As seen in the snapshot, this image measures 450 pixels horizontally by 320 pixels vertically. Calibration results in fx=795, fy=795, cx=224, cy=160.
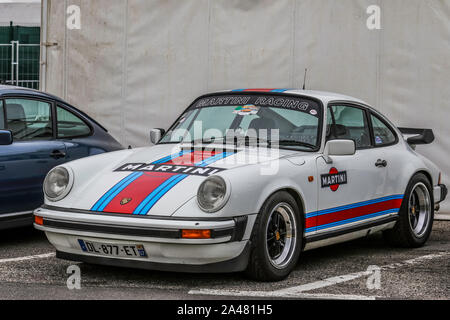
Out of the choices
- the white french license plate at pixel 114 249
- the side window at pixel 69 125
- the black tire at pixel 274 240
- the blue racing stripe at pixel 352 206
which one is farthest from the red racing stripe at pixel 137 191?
the side window at pixel 69 125

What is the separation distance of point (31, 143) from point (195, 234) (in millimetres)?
2538

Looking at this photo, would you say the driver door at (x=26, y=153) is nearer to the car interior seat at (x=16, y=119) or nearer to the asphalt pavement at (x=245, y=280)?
the car interior seat at (x=16, y=119)

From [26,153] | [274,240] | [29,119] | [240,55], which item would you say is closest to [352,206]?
[274,240]

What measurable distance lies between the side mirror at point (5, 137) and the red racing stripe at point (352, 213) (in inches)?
102

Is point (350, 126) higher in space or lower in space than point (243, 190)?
higher

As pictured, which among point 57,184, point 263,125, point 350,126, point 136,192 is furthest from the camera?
point 350,126

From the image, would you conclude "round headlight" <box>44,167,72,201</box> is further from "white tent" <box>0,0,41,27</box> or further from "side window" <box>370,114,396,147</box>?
"white tent" <box>0,0,41,27</box>

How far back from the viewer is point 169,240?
494 cm

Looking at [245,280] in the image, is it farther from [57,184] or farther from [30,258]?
[30,258]

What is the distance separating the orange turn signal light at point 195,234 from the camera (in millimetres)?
4922

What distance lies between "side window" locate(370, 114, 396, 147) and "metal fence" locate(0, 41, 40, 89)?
981 centimetres

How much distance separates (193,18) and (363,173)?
176 inches

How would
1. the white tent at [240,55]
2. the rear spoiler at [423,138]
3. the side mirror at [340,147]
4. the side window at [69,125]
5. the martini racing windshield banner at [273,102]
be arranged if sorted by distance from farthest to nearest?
the white tent at [240,55] → the rear spoiler at [423,138] → the side window at [69,125] → the martini racing windshield banner at [273,102] → the side mirror at [340,147]

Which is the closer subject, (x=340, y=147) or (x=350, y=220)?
(x=340, y=147)
